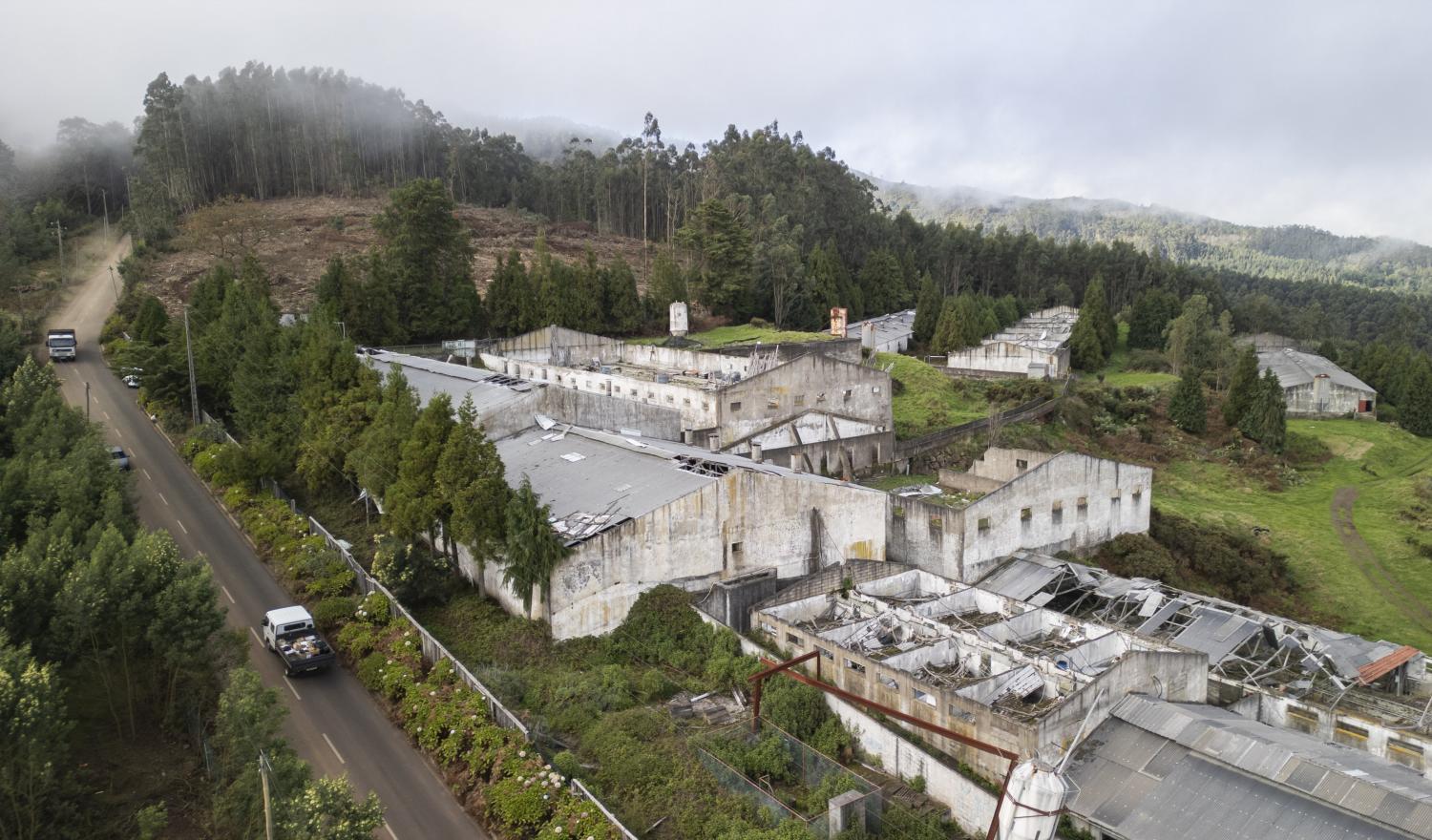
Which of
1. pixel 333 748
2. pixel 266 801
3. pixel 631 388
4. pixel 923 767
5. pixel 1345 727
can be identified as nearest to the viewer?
pixel 266 801

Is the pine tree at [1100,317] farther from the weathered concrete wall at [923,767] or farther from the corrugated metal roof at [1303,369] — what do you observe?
the weathered concrete wall at [923,767]

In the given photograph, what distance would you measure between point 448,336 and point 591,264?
37.9 feet

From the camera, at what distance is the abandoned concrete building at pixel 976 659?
19406mm

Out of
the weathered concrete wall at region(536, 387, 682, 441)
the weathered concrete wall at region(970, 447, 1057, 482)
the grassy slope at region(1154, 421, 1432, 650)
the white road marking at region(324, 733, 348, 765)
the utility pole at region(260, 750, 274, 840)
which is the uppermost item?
the weathered concrete wall at region(536, 387, 682, 441)

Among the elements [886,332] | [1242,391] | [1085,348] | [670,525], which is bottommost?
[670,525]

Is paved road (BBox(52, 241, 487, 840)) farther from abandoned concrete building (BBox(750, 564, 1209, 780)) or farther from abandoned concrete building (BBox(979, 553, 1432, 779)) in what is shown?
abandoned concrete building (BBox(979, 553, 1432, 779))

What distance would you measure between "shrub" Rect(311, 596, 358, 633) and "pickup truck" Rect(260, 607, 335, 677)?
84cm

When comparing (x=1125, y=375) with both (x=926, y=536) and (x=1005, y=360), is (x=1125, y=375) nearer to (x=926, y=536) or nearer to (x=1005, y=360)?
(x=1005, y=360)

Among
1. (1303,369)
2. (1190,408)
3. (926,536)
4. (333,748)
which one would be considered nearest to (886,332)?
(1190,408)

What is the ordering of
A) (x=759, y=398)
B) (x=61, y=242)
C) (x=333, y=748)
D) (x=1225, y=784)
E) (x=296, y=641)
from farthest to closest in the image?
(x=61, y=242) < (x=759, y=398) < (x=296, y=641) < (x=333, y=748) < (x=1225, y=784)

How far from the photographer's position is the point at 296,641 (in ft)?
77.2

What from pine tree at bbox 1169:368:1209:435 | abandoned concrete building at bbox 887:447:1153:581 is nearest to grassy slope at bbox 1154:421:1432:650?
pine tree at bbox 1169:368:1209:435

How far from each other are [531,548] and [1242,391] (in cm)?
5060

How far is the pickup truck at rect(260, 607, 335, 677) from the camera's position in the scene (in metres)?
22.8
